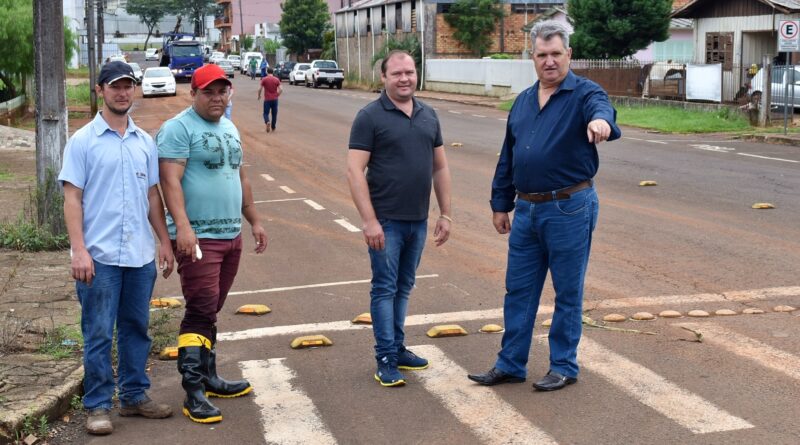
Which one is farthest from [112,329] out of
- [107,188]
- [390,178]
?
[390,178]

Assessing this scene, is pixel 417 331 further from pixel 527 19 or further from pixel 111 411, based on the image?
pixel 527 19

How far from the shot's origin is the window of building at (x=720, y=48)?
35469 mm

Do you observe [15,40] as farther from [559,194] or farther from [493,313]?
[559,194]

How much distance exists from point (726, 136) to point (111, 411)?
21.9 meters

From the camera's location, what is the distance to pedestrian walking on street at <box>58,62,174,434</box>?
555 centimetres

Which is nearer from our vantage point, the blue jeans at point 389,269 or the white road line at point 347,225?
the blue jeans at point 389,269

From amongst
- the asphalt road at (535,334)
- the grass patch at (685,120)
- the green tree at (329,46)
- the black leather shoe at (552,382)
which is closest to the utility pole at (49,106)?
the asphalt road at (535,334)

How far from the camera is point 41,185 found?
35.9 ft

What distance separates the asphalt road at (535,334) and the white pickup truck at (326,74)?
46505mm

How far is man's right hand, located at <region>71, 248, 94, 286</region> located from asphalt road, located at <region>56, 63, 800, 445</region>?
86 centimetres

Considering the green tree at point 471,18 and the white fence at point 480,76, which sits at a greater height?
the green tree at point 471,18

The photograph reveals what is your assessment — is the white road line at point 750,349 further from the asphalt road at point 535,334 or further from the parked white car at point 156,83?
the parked white car at point 156,83

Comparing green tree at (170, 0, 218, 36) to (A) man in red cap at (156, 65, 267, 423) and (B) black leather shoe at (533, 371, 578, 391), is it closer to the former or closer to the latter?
(A) man in red cap at (156, 65, 267, 423)

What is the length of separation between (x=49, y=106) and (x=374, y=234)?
5879 millimetres
